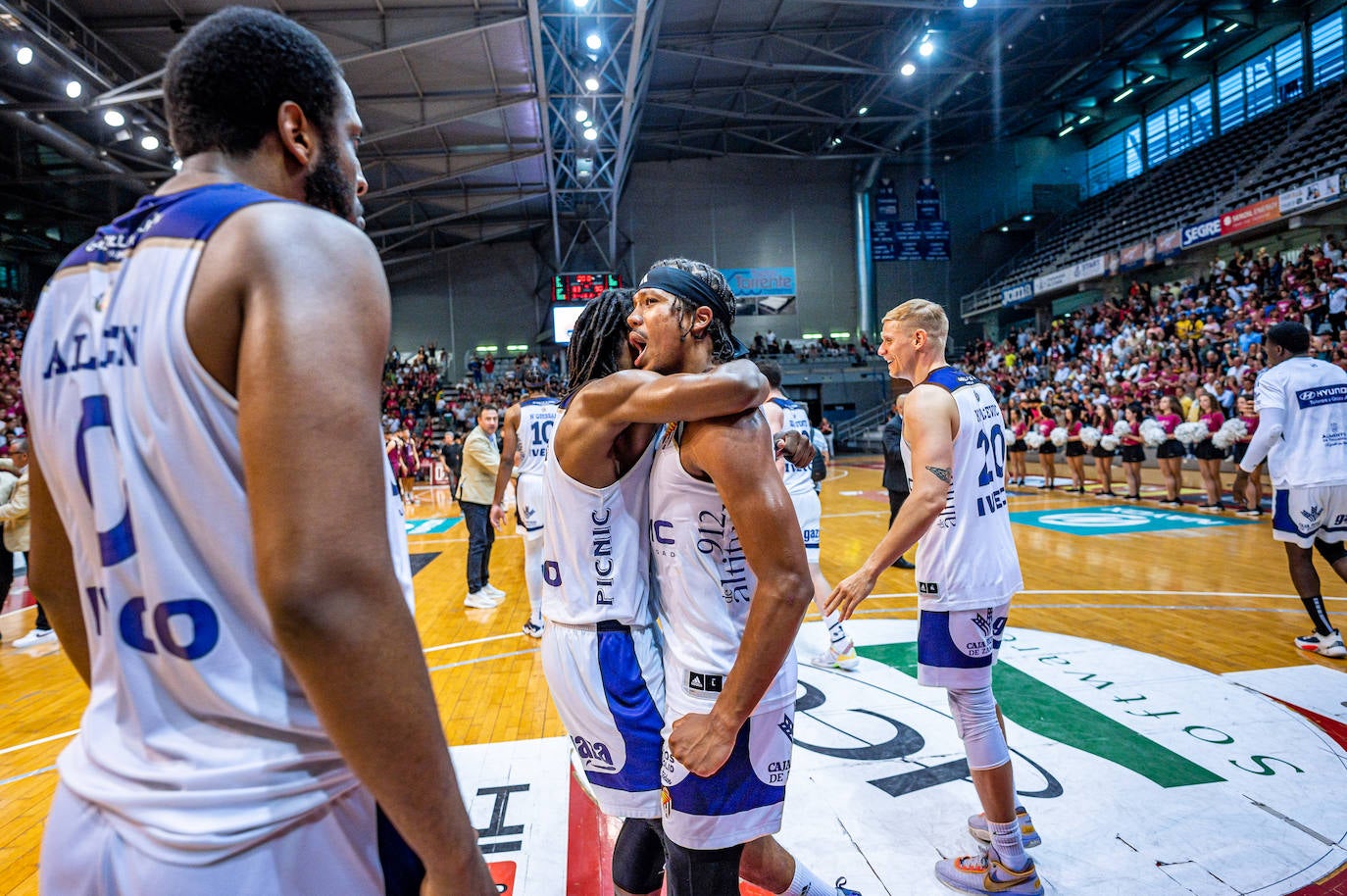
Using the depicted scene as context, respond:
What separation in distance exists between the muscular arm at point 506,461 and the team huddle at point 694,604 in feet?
12.1

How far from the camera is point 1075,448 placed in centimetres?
1291

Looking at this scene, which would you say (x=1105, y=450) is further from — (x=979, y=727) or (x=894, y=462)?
(x=979, y=727)

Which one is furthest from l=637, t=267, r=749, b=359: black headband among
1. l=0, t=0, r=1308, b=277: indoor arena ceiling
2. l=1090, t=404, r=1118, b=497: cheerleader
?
l=1090, t=404, r=1118, b=497: cheerleader

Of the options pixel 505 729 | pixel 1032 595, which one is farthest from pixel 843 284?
pixel 505 729

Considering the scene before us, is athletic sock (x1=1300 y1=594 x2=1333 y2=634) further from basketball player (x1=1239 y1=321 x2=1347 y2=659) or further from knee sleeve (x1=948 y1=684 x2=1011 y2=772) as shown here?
knee sleeve (x1=948 y1=684 x2=1011 y2=772)

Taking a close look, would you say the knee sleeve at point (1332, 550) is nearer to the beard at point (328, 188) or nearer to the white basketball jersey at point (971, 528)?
the white basketball jersey at point (971, 528)

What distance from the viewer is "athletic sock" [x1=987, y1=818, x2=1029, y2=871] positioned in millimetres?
2547

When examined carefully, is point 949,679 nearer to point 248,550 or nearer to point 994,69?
point 248,550

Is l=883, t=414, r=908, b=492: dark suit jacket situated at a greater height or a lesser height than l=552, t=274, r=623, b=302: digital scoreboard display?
lesser

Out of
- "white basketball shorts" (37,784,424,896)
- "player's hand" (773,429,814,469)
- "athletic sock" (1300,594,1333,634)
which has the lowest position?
"athletic sock" (1300,594,1333,634)

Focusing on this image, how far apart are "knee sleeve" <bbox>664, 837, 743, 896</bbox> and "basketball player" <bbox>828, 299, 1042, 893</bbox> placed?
35.6 inches

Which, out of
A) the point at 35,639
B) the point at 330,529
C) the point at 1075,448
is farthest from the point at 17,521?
the point at 1075,448

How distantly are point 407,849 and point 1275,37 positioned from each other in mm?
29269

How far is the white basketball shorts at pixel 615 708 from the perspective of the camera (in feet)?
6.64
